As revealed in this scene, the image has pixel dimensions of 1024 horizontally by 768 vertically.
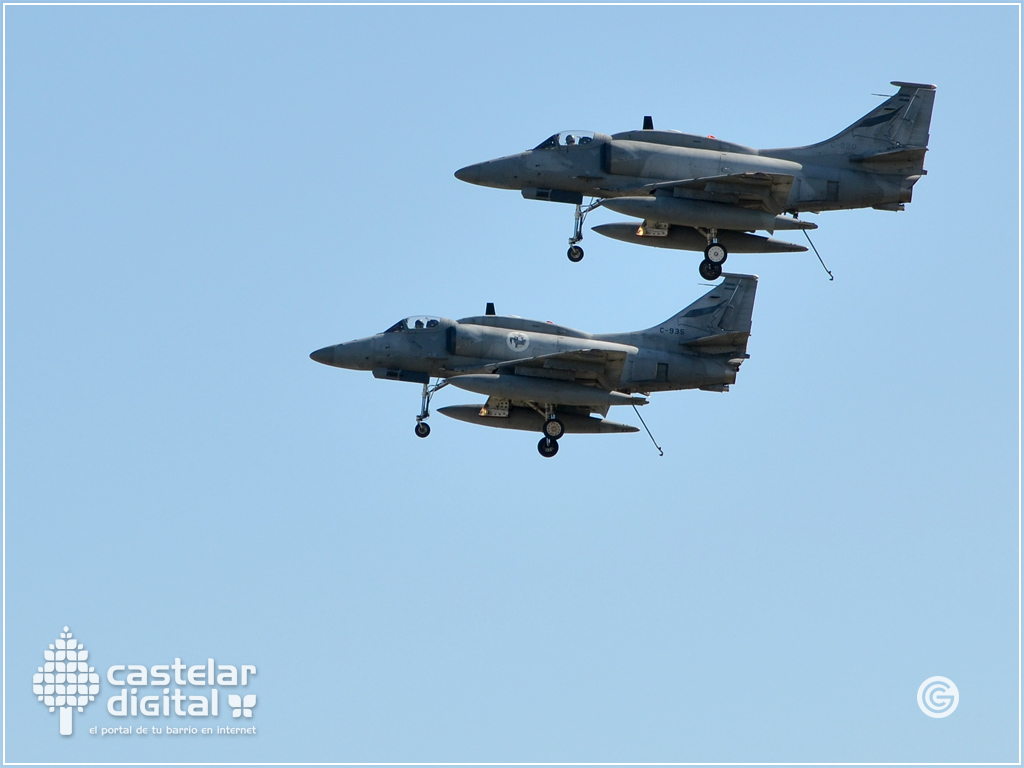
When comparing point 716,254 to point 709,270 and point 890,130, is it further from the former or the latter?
point 890,130

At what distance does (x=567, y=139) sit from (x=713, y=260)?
4.35 meters

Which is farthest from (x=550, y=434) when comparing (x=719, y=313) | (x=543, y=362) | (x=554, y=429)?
(x=719, y=313)

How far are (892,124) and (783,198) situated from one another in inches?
139

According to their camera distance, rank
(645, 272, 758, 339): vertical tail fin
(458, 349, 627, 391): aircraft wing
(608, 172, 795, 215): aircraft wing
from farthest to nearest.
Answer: (645, 272, 758, 339): vertical tail fin
(608, 172, 795, 215): aircraft wing
(458, 349, 627, 391): aircraft wing

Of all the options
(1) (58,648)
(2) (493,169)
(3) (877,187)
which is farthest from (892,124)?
(1) (58,648)

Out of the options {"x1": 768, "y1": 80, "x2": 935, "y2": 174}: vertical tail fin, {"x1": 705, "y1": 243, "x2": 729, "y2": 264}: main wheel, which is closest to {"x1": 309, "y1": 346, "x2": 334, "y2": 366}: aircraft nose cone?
{"x1": 705, "y1": 243, "x2": 729, "y2": 264}: main wheel

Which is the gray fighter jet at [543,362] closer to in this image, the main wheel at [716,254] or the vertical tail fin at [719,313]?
the vertical tail fin at [719,313]

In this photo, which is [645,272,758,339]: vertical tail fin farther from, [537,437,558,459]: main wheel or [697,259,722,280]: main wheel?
[537,437,558,459]: main wheel

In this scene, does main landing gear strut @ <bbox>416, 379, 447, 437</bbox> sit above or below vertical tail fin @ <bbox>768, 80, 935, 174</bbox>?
below

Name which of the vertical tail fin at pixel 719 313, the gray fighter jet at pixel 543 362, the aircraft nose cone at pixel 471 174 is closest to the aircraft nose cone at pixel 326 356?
the gray fighter jet at pixel 543 362

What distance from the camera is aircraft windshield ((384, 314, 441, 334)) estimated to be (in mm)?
41625

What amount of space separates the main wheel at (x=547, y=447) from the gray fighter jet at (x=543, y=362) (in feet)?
0.07

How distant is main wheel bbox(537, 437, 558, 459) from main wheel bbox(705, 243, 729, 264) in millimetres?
5477

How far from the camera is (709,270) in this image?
1638 inches
